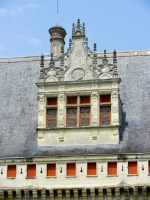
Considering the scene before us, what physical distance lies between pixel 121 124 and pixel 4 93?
29.8ft

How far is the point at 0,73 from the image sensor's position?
146 ft

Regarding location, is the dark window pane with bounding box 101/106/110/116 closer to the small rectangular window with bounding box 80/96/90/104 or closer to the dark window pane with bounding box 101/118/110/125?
the dark window pane with bounding box 101/118/110/125

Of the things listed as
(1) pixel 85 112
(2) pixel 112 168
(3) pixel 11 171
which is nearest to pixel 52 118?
(1) pixel 85 112

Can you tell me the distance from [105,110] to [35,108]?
559 centimetres

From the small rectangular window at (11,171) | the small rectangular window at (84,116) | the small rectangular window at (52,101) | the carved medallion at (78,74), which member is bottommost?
the small rectangular window at (11,171)

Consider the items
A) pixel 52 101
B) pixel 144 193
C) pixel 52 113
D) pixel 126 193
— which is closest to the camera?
pixel 144 193

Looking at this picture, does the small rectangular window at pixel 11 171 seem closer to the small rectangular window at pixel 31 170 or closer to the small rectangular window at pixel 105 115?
the small rectangular window at pixel 31 170

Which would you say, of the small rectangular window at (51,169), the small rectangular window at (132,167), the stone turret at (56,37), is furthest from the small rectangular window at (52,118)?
the stone turret at (56,37)

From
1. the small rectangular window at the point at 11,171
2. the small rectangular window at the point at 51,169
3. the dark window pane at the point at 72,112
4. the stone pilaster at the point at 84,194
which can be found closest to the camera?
the stone pilaster at the point at 84,194

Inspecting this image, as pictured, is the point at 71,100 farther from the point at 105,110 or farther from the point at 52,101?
the point at 105,110

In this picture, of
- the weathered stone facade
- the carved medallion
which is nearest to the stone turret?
the weathered stone facade

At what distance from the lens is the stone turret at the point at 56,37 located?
47.2 metres

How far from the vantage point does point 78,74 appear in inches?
1515

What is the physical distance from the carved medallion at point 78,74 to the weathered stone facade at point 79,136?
0.23 ft
